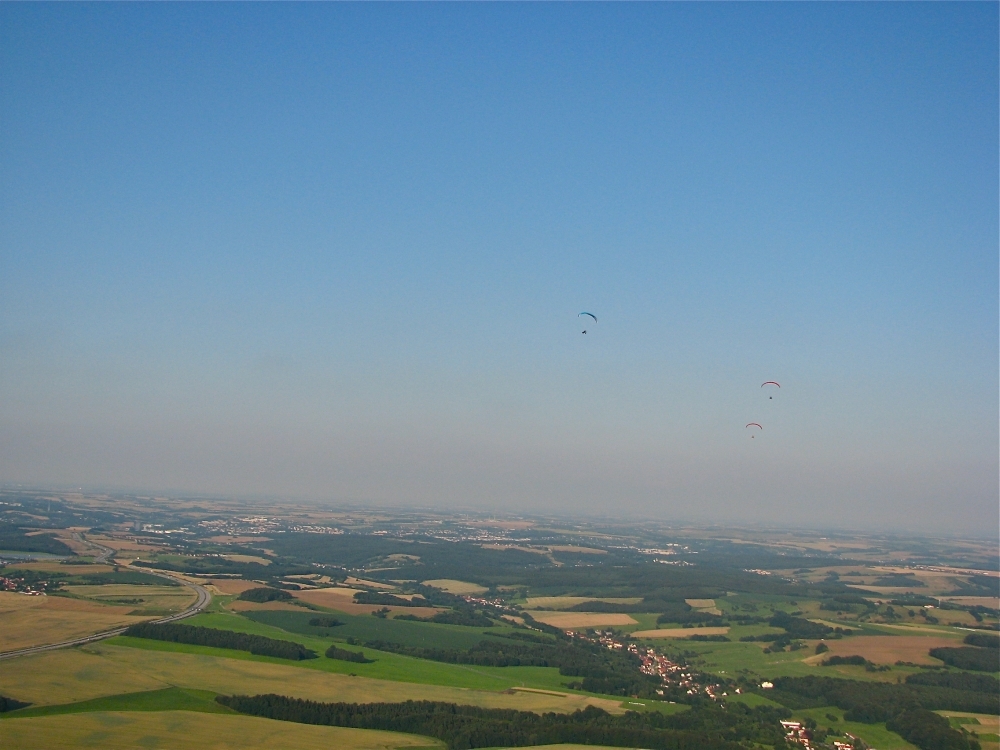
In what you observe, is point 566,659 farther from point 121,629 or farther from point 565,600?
point 565,600

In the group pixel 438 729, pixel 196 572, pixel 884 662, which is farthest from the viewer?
pixel 196 572

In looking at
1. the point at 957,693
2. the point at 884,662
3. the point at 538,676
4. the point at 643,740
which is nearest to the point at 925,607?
the point at 884,662

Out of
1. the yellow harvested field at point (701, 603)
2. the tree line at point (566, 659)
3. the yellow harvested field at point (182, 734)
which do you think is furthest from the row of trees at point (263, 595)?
the yellow harvested field at point (701, 603)

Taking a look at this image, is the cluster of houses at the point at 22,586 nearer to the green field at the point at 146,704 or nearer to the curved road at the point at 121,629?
the curved road at the point at 121,629

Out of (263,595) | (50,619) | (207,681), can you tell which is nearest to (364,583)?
(263,595)

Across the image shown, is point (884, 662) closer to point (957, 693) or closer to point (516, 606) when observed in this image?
point (957, 693)

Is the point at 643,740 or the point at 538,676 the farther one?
the point at 538,676

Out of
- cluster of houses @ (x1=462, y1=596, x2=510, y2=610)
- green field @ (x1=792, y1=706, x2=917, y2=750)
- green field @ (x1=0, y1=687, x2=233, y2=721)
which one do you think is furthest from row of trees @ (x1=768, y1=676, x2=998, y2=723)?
cluster of houses @ (x1=462, y1=596, x2=510, y2=610)
